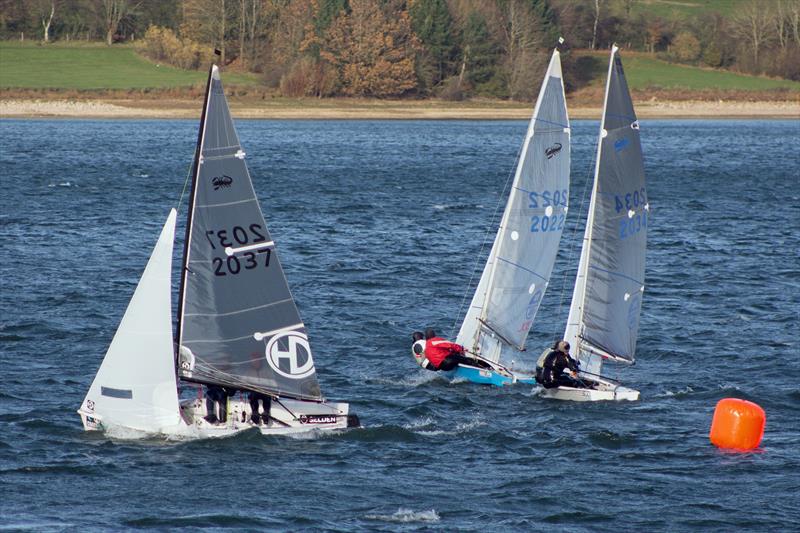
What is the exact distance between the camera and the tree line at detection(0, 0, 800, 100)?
13988cm

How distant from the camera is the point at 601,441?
24.1 meters

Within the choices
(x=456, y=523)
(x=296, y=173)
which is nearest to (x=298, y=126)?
(x=296, y=173)

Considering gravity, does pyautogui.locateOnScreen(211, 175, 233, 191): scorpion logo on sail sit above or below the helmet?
above

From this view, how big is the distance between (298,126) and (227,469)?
113 meters

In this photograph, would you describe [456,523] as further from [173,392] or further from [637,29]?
[637,29]

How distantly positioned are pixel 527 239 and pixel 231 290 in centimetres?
865

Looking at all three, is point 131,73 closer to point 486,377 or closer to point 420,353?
point 420,353

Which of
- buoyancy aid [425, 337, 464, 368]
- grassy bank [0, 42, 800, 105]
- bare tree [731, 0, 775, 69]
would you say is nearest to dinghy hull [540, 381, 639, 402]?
buoyancy aid [425, 337, 464, 368]

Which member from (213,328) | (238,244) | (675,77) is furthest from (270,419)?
(675,77)

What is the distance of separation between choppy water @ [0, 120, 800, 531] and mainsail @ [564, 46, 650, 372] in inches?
61.1

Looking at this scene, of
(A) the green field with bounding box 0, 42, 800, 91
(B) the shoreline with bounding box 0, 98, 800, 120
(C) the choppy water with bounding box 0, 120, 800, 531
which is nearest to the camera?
(C) the choppy water with bounding box 0, 120, 800, 531

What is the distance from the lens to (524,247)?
28562 millimetres

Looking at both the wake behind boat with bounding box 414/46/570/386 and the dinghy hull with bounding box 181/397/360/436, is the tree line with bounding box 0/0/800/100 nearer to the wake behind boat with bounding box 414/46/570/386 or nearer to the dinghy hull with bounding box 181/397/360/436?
the wake behind boat with bounding box 414/46/570/386

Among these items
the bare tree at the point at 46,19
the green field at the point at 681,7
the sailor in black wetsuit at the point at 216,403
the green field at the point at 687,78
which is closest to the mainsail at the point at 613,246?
the sailor in black wetsuit at the point at 216,403
